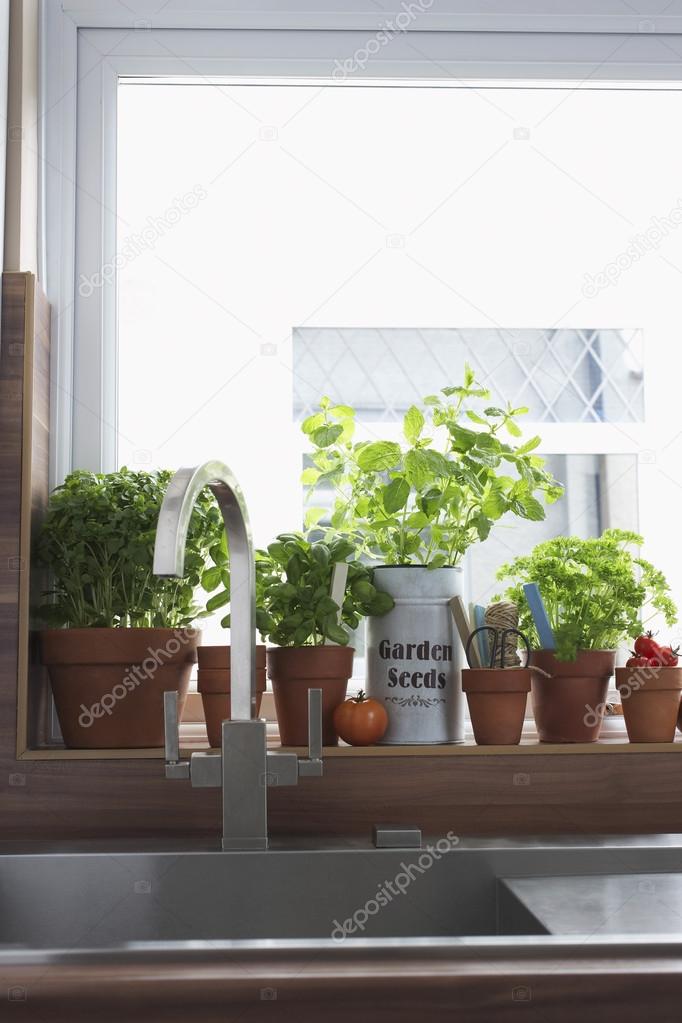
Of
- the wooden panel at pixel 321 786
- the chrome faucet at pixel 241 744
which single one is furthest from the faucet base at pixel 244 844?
the wooden panel at pixel 321 786

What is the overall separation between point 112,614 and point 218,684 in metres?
0.16

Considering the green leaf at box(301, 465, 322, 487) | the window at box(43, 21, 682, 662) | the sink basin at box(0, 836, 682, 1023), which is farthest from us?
the window at box(43, 21, 682, 662)

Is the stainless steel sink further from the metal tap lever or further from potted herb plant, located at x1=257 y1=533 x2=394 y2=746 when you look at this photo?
potted herb plant, located at x1=257 y1=533 x2=394 y2=746

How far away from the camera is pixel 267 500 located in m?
1.64

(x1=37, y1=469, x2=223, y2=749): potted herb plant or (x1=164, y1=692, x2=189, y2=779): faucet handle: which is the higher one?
(x1=37, y1=469, x2=223, y2=749): potted herb plant

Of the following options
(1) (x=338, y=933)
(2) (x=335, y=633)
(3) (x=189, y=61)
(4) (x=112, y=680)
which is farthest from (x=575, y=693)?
(3) (x=189, y=61)

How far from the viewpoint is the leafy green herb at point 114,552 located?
4.18 ft

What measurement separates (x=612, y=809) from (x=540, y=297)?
2.81 feet

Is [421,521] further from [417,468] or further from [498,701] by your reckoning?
[498,701]

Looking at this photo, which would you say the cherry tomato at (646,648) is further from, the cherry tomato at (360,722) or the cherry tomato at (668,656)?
the cherry tomato at (360,722)

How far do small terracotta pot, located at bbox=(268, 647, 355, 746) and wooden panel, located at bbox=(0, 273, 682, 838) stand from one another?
6cm

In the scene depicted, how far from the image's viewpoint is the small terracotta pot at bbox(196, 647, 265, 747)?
4.27ft

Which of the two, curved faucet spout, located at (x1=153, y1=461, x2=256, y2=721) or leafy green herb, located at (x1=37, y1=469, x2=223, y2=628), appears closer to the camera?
curved faucet spout, located at (x1=153, y1=461, x2=256, y2=721)

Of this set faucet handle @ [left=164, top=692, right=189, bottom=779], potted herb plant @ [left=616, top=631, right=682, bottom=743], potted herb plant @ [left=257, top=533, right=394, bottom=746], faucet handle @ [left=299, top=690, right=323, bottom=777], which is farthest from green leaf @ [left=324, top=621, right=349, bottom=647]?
potted herb plant @ [left=616, top=631, right=682, bottom=743]
